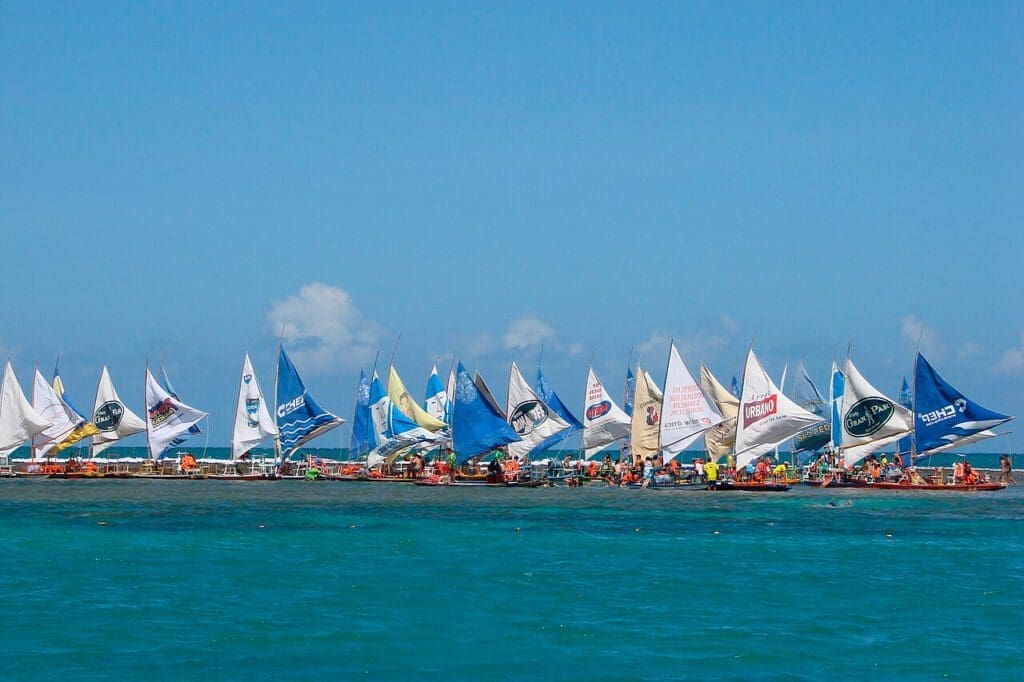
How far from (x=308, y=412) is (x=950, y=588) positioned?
182ft

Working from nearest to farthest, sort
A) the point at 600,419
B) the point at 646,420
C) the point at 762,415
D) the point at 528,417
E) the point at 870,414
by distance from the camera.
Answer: the point at 762,415, the point at 870,414, the point at 646,420, the point at 528,417, the point at 600,419

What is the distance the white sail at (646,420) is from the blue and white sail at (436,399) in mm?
16868

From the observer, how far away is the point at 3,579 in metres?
32.3

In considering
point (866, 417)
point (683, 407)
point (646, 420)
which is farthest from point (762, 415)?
point (646, 420)

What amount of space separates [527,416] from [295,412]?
13.6 meters

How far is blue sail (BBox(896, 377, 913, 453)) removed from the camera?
7994cm

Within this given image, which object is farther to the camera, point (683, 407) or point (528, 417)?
point (528, 417)

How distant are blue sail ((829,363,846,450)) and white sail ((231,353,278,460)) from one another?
32.4 metres

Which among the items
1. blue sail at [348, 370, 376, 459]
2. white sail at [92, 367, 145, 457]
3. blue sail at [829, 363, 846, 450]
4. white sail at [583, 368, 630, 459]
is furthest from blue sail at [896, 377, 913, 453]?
white sail at [92, 367, 145, 457]

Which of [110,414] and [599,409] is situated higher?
[599,409]

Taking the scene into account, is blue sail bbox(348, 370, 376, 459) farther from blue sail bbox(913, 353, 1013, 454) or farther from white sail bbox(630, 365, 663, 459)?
blue sail bbox(913, 353, 1013, 454)

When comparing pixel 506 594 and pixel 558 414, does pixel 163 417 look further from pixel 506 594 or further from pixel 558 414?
pixel 506 594

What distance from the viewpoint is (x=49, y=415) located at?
88.4 m

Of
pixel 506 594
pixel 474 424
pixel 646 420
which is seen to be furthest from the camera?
pixel 646 420
